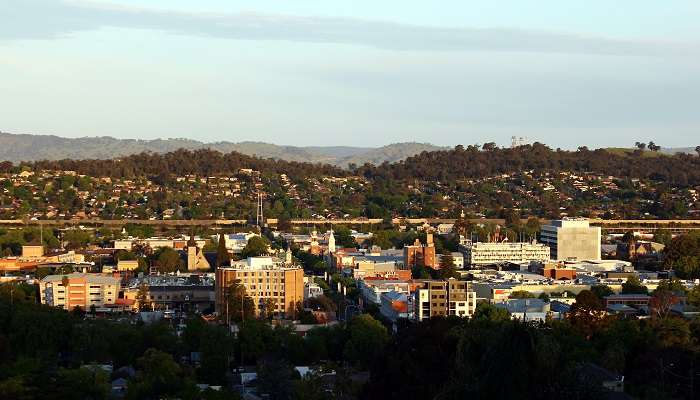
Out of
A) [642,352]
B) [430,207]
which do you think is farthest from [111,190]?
[642,352]

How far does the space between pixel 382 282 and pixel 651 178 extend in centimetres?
7619

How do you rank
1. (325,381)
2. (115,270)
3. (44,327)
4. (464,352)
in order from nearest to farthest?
(464,352) → (325,381) → (44,327) → (115,270)

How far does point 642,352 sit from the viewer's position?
4812 cm

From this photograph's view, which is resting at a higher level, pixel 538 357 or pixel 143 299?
pixel 538 357

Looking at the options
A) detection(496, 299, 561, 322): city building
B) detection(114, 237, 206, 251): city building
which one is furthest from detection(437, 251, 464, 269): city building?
detection(496, 299, 561, 322): city building

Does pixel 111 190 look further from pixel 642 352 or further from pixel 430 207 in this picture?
pixel 642 352

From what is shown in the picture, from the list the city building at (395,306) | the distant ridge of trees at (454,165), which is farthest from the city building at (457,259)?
the distant ridge of trees at (454,165)

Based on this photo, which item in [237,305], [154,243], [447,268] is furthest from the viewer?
[154,243]

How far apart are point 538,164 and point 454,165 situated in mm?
8734

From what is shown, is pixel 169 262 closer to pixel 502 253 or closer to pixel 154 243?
pixel 154 243

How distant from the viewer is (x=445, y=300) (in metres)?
60.5

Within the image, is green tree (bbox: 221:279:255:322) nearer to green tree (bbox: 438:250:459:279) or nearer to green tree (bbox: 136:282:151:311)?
green tree (bbox: 136:282:151:311)

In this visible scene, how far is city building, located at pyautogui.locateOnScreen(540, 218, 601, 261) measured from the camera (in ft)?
324

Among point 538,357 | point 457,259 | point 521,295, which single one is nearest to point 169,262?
point 457,259
